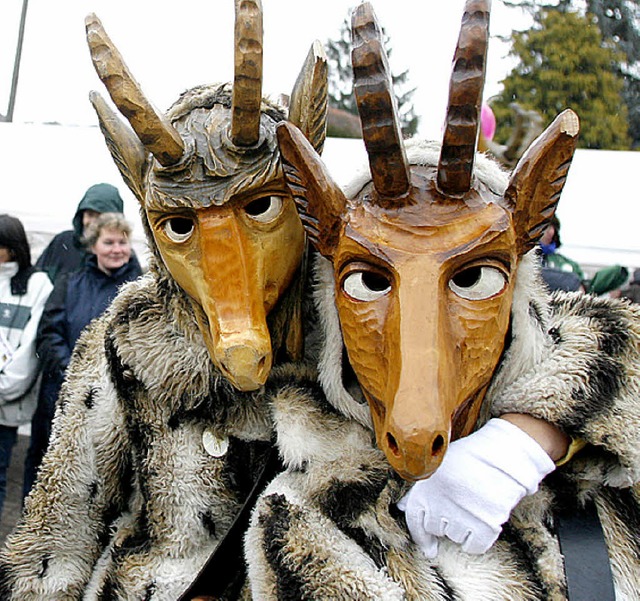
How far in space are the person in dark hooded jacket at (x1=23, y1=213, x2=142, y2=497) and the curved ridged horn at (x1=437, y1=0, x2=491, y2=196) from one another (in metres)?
1.97

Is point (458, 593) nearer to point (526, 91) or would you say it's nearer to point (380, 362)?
point (380, 362)

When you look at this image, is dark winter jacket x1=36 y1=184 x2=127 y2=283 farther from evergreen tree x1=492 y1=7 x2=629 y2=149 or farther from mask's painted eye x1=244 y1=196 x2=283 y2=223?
evergreen tree x1=492 y1=7 x2=629 y2=149

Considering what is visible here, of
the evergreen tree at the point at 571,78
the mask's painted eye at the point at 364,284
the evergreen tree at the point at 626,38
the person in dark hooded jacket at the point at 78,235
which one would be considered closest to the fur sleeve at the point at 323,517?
the mask's painted eye at the point at 364,284

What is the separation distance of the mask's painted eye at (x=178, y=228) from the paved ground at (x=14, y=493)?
120 inches

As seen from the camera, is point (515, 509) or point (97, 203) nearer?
point (515, 509)

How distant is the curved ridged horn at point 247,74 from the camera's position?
44.5 inches

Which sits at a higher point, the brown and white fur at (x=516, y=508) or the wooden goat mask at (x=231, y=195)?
the wooden goat mask at (x=231, y=195)

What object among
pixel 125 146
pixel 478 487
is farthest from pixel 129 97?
pixel 478 487

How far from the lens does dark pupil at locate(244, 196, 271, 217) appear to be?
1.23m

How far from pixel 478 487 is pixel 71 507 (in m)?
0.88

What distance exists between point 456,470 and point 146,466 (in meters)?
0.62

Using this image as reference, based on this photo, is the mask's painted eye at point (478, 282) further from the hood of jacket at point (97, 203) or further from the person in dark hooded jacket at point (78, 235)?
the hood of jacket at point (97, 203)

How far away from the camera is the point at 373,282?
1108mm

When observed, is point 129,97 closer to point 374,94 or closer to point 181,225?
point 181,225
